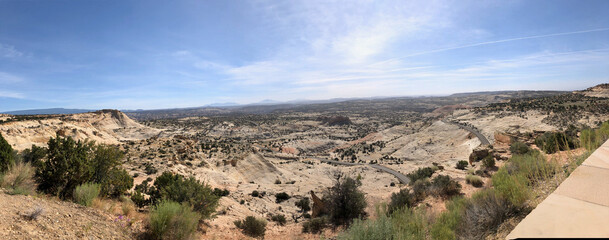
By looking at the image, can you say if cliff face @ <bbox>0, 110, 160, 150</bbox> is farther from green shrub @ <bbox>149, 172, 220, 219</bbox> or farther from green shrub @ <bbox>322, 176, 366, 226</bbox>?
green shrub @ <bbox>322, 176, 366, 226</bbox>

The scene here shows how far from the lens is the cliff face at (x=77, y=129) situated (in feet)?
87.8

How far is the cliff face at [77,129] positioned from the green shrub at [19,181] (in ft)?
9.22

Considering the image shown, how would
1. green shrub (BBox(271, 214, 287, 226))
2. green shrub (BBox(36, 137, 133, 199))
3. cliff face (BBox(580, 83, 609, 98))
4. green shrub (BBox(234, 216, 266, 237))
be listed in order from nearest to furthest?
green shrub (BBox(36, 137, 133, 199)) → green shrub (BBox(234, 216, 266, 237)) → green shrub (BBox(271, 214, 287, 226)) → cliff face (BBox(580, 83, 609, 98))

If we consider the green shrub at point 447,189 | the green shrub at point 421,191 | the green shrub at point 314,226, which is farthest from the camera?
the green shrub at point 421,191

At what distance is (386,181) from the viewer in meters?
30.5

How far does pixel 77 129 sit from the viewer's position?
119 ft

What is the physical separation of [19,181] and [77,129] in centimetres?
3785

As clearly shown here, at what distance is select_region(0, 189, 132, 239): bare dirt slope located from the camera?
16.5 feet

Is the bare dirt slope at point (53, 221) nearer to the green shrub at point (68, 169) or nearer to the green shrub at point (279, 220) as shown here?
the green shrub at point (68, 169)

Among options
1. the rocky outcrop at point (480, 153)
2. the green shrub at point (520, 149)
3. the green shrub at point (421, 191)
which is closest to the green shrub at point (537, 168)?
the green shrub at point (421, 191)

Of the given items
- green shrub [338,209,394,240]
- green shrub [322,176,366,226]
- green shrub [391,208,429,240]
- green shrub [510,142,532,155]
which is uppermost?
green shrub [338,209,394,240]

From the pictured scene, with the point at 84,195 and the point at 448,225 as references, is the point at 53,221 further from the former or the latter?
the point at 448,225

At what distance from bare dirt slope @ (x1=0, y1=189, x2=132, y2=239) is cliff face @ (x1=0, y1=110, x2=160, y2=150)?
15.8 ft

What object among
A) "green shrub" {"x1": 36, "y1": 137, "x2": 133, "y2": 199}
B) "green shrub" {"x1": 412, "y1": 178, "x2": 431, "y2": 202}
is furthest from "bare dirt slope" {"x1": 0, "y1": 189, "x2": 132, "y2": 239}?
"green shrub" {"x1": 412, "y1": 178, "x2": 431, "y2": 202}
